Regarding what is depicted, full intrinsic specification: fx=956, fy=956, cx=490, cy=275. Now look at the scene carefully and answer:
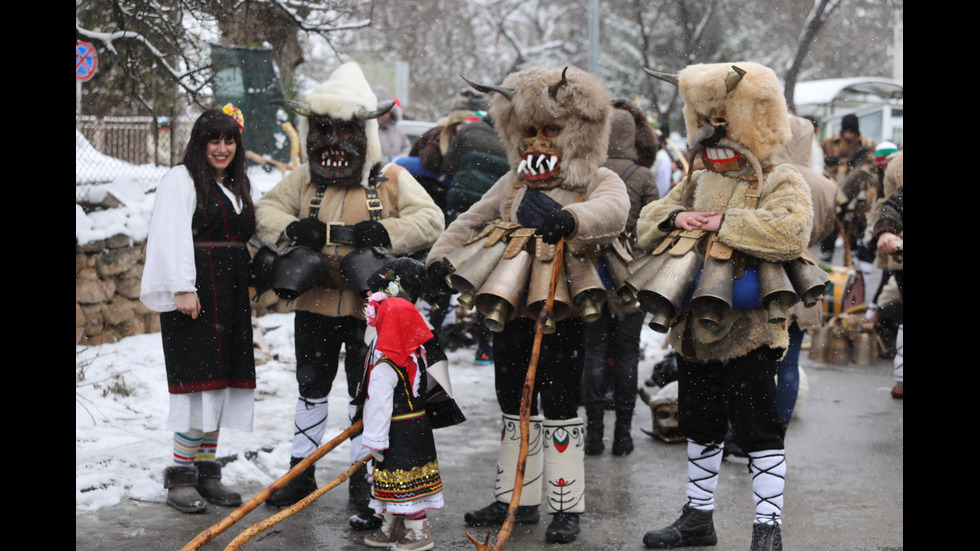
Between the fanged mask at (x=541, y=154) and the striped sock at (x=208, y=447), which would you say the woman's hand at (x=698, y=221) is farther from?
the striped sock at (x=208, y=447)

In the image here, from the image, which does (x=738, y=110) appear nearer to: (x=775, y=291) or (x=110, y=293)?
(x=775, y=291)

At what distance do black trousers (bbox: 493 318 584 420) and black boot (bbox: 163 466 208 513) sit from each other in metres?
1.64

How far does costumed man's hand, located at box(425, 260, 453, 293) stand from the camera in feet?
14.6

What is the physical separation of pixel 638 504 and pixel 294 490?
181 cm

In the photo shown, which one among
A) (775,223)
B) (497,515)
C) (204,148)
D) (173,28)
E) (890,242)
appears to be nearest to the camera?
(775,223)

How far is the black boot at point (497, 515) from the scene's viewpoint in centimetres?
466

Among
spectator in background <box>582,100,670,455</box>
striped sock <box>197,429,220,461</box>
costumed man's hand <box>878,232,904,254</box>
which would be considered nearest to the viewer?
striped sock <box>197,429,220,461</box>

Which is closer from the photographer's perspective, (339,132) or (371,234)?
(371,234)

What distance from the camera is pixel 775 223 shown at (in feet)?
12.8

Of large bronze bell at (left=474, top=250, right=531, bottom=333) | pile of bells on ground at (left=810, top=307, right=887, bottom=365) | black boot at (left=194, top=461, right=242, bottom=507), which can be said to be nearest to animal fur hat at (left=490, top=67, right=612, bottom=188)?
large bronze bell at (left=474, top=250, right=531, bottom=333)

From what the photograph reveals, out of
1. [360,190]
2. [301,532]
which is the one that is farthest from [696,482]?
[360,190]

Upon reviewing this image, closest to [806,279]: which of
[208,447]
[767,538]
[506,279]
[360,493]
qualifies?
[767,538]

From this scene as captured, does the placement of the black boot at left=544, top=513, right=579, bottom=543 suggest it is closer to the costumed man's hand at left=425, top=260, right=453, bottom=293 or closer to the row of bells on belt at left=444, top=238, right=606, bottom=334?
the row of bells on belt at left=444, top=238, right=606, bottom=334
